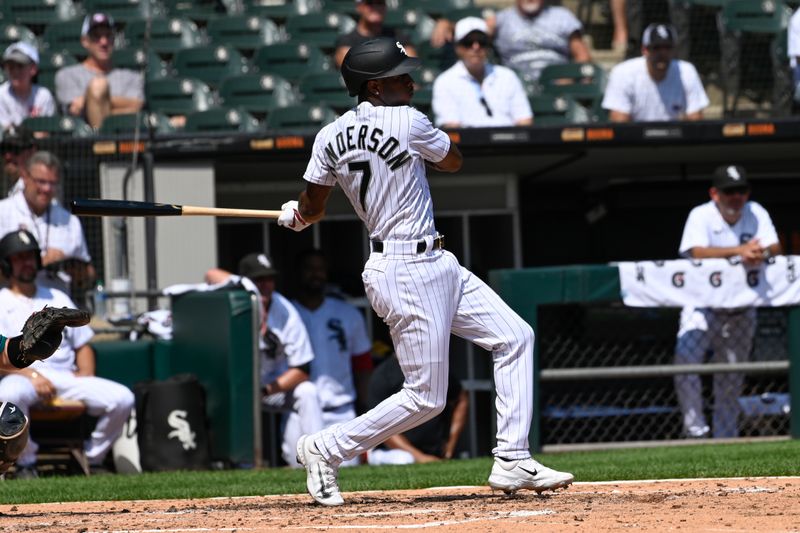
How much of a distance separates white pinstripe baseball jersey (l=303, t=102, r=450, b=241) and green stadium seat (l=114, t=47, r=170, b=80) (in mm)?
6170

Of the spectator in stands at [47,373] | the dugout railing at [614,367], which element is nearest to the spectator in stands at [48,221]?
the spectator in stands at [47,373]

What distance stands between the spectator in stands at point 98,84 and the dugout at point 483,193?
93 cm

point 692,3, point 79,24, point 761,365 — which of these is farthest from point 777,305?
point 79,24

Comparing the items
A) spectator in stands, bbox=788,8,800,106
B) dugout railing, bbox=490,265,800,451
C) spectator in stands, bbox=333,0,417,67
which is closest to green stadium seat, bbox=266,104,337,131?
spectator in stands, bbox=333,0,417,67

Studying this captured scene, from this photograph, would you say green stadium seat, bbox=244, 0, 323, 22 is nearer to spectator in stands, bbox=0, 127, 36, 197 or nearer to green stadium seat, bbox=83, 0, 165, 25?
green stadium seat, bbox=83, 0, 165, 25

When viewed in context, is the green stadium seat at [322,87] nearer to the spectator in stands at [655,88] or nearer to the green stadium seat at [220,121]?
the green stadium seat at [220,121]

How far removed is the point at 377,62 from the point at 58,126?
16.9 ft

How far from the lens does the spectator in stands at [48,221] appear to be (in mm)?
8406

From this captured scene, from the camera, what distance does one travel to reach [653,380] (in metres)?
8.51

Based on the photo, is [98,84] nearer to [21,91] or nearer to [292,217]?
[21,91]

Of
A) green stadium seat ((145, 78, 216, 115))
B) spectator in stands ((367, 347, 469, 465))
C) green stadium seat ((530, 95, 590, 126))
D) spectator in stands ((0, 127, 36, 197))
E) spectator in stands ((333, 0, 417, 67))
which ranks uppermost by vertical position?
spectator in stands ((333, 0, 417, 67))

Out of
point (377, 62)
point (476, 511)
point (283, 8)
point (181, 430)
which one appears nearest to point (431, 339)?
point (476, 511)

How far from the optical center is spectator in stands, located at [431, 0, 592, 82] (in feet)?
36.9

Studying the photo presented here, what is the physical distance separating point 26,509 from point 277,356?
318 cm
